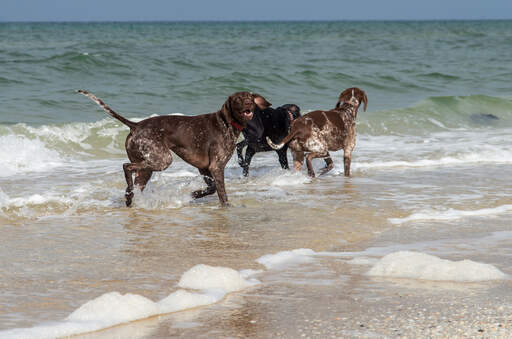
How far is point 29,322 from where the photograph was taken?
3.81 m

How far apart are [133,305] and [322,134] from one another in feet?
17.8

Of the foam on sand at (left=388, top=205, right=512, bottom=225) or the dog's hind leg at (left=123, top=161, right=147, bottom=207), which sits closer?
the foam on sand at (left=388, top=205, right=512, bottom=225)

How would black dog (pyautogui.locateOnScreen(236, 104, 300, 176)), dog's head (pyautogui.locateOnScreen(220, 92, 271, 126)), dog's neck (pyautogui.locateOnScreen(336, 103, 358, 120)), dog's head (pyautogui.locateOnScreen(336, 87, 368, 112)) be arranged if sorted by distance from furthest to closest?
dog's head (pyautogui.locateOnScreen(336, 87, 368, 112)) → dog's neck (pyautogui.locateOnScreen(336, 103, 358, 120)) → black dog (pyautogui.locateOnScreen(236, 104, 300, 176)) → dog's head (pyautogui.locateOnScreen(220, 92, 271, 126))

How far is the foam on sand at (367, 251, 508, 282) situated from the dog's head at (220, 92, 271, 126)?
8.59 ft

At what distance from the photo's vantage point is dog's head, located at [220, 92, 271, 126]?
7.02 metres

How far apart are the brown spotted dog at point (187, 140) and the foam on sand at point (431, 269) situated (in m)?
2.71

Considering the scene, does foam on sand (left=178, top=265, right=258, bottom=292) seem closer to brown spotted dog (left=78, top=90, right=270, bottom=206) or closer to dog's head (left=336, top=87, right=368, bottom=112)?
brown spotted dog (left=78, top=90, right=270, bottom=206)

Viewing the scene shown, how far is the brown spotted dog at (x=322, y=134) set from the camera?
29.5 ft

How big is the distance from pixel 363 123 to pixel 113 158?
583 centimetres

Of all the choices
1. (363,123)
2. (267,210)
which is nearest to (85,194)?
(267,210)

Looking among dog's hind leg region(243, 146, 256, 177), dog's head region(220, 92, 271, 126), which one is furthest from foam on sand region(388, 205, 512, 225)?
dog's hind leg region(243, 146, 256, 177)

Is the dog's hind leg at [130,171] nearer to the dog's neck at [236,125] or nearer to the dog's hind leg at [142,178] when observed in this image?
the dog's hind leg at [142,178]

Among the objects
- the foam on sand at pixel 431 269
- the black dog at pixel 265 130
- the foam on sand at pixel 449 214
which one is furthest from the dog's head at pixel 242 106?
the foam on sand at pixel 431 269

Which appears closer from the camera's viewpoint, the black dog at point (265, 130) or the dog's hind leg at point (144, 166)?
the dog's hind leg at point (144, 166)
